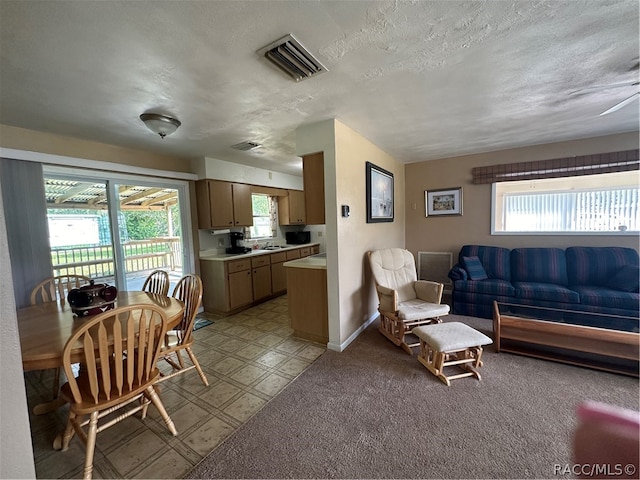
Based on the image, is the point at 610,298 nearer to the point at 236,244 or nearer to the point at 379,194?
the point at 379,194

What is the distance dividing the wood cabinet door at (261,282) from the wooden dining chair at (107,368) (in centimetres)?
252

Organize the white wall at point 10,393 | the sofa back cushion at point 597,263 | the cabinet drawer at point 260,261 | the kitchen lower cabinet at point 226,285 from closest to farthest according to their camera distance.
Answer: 1. the white wall at point 10,393
2. the sofa back cushion at point 597,263
3. the kitchen lower cabinet at point 226,285
4. the cabinet drawer at point 260,261

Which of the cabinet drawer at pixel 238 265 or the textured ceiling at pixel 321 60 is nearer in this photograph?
the textured ceiling at pixel 321 60

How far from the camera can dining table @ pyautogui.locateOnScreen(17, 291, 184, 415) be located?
4.33ft

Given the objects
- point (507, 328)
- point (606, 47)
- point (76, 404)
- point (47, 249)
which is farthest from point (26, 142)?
point (507, 328)

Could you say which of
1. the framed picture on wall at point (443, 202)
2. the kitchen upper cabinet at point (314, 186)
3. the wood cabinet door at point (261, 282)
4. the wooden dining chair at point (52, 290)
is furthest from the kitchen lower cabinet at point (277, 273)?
the framed picture on wall at point (443, 202)

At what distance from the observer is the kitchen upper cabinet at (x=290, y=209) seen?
5410 millimetres

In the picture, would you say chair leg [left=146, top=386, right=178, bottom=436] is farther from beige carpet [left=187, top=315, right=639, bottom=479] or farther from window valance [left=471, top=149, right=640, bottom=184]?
window valance [left=471, top=149, right=640, bottom=184]

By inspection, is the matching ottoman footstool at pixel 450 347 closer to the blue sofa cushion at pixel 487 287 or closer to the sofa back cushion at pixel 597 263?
the blue sofa cushion at pixel 487 287

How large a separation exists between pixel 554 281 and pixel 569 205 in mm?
1187

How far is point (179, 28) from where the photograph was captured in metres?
1.29

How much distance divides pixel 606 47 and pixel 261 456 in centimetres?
324

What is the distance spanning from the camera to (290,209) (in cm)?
543

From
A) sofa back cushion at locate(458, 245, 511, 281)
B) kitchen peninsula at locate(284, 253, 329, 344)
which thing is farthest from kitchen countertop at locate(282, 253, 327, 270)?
sofa back cushion at locate(458, 245, 511, 281)
